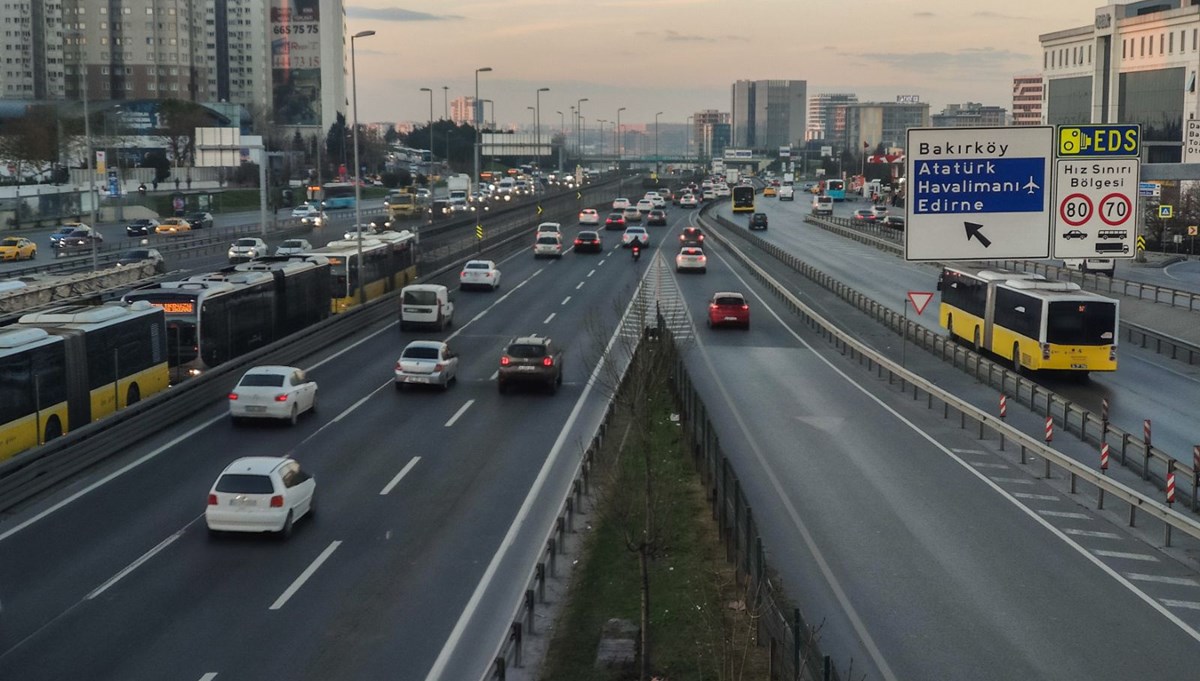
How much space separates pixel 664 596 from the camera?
18422 millimetres

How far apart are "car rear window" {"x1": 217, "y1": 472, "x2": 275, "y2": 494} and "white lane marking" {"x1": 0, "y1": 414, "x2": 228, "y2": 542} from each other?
3.82 meters

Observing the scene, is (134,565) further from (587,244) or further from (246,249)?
(587,244)

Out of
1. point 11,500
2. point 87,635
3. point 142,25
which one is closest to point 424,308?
point 11,500

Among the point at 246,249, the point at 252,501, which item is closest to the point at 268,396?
the point at 252,501

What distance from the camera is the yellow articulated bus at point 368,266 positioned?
5172cm

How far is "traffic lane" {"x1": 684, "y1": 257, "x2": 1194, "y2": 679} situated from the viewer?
1642 centimetres

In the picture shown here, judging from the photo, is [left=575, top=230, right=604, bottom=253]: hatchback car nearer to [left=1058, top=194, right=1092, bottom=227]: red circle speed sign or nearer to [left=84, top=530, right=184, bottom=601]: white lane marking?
[left=1058, top=194, right=1092, bottom=227]: red circle speed sign

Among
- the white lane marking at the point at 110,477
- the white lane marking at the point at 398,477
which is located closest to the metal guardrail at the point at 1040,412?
the white lane marking at the point at 398,477

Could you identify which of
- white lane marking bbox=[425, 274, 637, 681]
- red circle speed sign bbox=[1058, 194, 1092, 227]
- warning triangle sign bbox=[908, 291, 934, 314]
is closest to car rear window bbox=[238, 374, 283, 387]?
white lane marking bbox=[425, 274, 637, 681]

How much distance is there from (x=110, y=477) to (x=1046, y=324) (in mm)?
26203

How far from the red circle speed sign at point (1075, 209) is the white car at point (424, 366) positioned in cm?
1881

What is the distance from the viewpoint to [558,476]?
2658cm

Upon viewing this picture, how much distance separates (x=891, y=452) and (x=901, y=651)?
12744 millimetres

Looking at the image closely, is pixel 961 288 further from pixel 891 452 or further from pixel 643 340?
pixel 643 340
